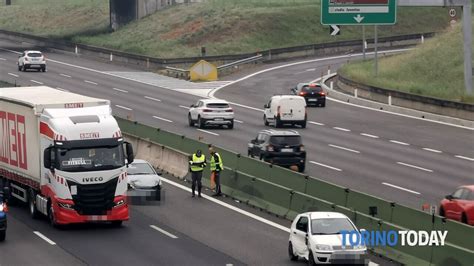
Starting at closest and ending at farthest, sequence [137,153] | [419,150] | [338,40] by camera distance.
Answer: [137,153], [419,150], [338,40]

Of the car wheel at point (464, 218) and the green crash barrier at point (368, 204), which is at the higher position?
the green crash barrier at point (368, 204)

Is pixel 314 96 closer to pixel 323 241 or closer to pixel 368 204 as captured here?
pixel 368 204

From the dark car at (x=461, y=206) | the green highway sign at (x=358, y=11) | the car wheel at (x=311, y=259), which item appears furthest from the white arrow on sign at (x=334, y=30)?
the car wheel at (x=311, y=259)

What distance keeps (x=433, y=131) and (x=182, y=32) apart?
53645mm

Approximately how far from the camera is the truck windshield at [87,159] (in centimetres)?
3148

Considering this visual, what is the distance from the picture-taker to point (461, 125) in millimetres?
60281

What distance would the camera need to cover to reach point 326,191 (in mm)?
33625

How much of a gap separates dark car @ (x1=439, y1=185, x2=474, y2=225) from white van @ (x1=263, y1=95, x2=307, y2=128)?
26.0 m

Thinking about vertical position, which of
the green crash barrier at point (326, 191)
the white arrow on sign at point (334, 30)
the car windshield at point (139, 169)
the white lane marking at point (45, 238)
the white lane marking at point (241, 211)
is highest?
the white arrow on sign at point (334, 30)

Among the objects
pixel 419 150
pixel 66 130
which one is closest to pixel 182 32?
pixel 419 150

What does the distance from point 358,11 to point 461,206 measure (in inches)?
1174

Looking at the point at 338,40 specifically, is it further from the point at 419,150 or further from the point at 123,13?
the point at 419,150

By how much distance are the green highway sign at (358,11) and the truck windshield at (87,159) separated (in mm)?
30773

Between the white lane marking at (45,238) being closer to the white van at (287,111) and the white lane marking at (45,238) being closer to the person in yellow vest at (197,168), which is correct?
the person in yellow vest at (197,168)
